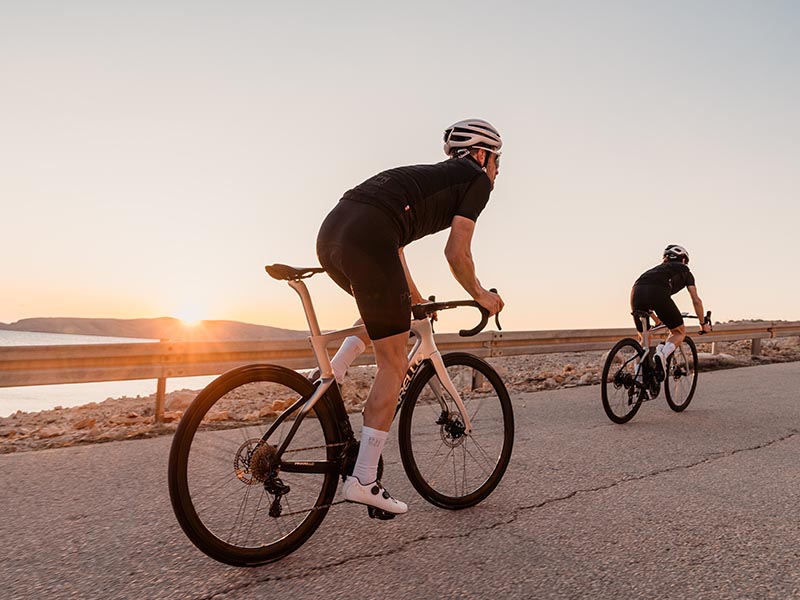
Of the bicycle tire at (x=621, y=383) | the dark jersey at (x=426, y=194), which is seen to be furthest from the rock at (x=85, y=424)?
the bicycle tire at (x=621, y=383)

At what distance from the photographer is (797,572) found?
122 inches

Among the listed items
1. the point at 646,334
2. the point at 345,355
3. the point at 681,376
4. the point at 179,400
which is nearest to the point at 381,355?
the point at 345,355

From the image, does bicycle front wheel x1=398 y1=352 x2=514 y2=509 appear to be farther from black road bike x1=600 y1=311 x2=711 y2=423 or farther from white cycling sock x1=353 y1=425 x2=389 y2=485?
black road bike x1=600 y1=311 x2=711 y2=423

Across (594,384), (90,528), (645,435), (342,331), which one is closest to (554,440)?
(645,435)

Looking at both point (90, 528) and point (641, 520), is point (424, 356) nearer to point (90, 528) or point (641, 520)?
point (641, 520)

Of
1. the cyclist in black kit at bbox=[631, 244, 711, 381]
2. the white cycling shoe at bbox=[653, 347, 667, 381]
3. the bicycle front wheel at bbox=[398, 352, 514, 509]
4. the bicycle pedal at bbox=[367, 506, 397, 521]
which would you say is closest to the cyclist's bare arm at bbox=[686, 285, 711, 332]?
the cyclist in black kit at bbox=[631, 244, 711, 381]

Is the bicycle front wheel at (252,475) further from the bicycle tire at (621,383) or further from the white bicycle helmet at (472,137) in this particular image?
the bicycle tire at (621,383)

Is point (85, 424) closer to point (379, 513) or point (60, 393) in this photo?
point (60, 393)

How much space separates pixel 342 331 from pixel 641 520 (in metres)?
2.08

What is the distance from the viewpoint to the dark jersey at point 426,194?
343cm

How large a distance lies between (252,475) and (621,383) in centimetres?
530

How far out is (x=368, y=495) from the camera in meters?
3.29

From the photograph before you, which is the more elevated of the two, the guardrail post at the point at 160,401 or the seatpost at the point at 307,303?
the seatpost at the point at 307,303

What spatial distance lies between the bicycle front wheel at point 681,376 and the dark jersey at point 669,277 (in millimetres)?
729
